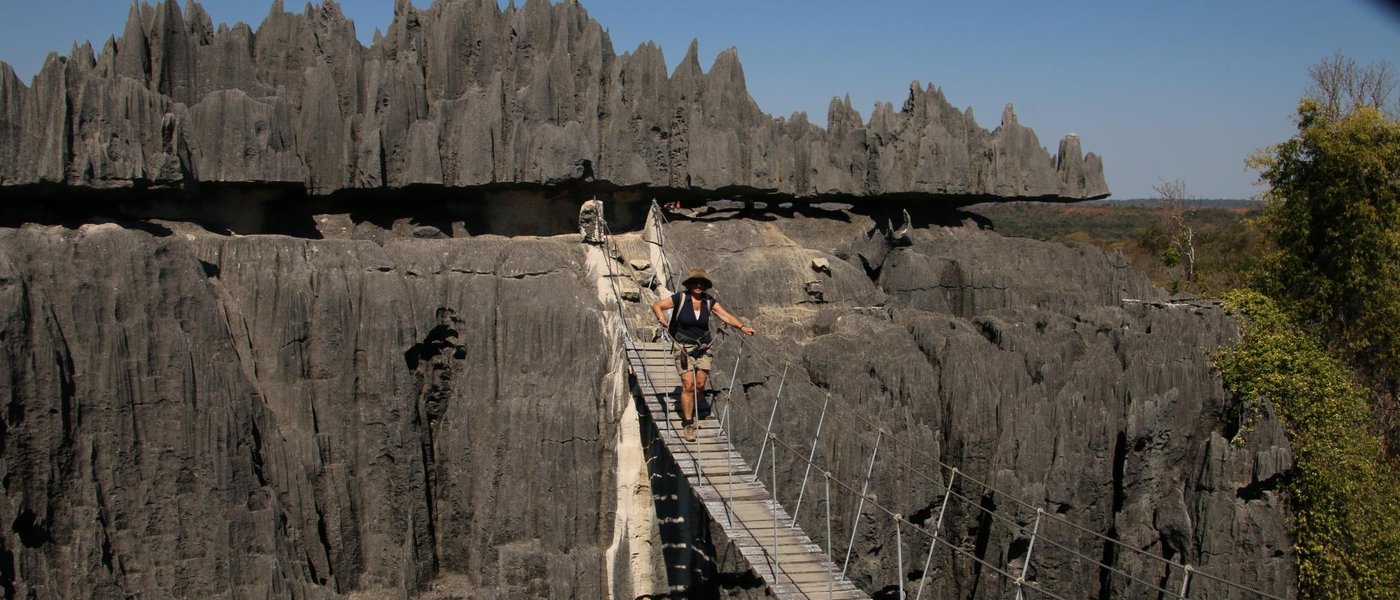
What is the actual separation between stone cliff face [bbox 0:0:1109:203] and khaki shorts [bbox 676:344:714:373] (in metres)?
5.98

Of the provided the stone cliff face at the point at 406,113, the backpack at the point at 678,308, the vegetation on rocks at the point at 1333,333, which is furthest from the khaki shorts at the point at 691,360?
the vegetation on rocks at the point at 1333,333

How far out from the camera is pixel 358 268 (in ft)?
63.2

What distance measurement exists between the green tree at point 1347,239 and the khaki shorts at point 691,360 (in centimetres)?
1751

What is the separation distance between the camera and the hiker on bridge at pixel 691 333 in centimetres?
1594

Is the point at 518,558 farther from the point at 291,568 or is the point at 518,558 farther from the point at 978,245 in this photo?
the point at 978,245

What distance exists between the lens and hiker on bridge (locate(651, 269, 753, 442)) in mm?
15938

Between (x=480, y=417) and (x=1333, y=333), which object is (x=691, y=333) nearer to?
(x=480, y=417)

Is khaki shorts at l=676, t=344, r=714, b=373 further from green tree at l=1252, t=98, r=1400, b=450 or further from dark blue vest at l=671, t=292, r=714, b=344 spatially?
green tree at l=1252, t=98, r=1400, b=450

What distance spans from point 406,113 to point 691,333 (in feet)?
24.1

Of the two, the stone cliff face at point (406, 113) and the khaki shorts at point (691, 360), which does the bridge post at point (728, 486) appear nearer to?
the khaki shorts at point (691, 360)

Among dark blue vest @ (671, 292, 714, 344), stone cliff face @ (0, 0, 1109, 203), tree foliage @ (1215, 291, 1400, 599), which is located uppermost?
stone cliff face @ (0, 0, 1109, 203)

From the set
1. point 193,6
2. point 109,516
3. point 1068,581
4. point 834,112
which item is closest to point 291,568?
point 109,516

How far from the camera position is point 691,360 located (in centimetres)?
1612

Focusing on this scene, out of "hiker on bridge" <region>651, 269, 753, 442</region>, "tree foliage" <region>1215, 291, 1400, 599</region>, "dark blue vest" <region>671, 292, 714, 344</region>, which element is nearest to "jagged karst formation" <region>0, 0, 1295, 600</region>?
"tree foliage" <region>1215, 291, 1400, 599</region>
